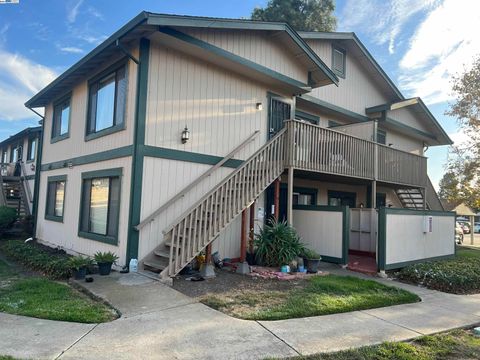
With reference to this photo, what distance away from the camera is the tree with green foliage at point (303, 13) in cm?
2411

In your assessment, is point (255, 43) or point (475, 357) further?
point (255, 43)

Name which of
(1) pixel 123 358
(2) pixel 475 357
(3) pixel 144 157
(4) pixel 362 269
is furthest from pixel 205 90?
(2) pixel 475 357

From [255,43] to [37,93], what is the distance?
7.54m

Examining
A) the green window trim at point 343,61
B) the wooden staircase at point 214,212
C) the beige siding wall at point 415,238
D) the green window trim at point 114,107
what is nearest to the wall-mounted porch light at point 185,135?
the green window trim at point 114,107

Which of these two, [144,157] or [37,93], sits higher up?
[37,93]

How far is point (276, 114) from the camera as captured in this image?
1069 centimetres

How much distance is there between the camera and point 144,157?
24.9 ft

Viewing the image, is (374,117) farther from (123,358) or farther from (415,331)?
(123,358)

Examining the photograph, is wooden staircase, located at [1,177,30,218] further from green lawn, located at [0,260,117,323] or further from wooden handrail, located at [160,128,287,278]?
wooden handrail, located at [160,128,287,278]

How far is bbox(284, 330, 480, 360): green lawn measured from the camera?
3.86 metres

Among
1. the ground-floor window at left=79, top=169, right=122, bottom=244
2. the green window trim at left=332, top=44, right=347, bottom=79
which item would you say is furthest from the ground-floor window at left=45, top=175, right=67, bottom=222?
the green window trim at left=332, top=44, right=347, bottom=79

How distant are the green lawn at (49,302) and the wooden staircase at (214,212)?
1.62 m

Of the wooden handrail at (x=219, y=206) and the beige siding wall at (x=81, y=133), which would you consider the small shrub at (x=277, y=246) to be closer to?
the wooden handrail at (x=219, y=206)

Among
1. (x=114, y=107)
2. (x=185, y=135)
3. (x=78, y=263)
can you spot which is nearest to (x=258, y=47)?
(x=185, y=135)
